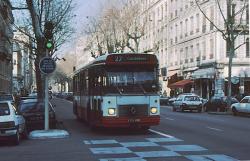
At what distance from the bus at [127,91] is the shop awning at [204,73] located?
38.8m

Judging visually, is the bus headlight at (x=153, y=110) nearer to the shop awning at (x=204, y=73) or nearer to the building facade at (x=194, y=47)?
the building facade at (x=194, y=47)

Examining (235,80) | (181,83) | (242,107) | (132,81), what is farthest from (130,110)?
(181,83)

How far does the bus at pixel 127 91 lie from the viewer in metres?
19.5

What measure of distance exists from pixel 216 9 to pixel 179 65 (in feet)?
54.7

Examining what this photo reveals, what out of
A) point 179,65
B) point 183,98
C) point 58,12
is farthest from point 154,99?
point 179,65

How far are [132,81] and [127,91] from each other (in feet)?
1.38

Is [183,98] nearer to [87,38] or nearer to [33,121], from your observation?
[33,121]

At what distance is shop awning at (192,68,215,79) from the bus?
3875 centimetres

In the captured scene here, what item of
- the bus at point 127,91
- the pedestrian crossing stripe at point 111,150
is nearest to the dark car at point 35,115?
the bus at point 127,91

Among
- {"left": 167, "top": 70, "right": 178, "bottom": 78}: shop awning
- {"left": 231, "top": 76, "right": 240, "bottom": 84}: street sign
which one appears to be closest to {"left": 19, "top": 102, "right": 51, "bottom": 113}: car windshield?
{"left": 231, "top": 76, "right": 240, "bottom": 84}: street sign

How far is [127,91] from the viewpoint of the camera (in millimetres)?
19562

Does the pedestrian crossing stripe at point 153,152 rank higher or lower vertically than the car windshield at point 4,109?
lower

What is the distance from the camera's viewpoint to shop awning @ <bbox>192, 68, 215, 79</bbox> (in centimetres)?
5819

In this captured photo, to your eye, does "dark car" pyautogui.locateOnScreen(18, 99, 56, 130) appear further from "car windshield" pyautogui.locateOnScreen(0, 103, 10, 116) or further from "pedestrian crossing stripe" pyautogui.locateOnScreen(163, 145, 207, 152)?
"pedestrian crossing stripe" pyautogui.locateOnScreen(163, 145, 207, 152)
